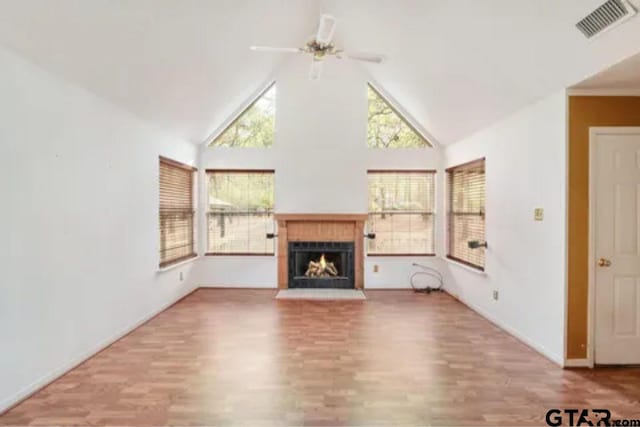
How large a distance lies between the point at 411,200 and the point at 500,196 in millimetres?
2105

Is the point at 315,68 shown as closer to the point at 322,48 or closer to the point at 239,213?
the point at 322,48

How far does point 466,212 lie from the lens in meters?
5.63

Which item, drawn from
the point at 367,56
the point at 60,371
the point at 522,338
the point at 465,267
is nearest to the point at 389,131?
the point at 465,267

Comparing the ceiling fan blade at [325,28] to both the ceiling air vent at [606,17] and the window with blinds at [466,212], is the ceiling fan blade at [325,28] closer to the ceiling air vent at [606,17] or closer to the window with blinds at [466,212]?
the ceiling air vent at [606,17]

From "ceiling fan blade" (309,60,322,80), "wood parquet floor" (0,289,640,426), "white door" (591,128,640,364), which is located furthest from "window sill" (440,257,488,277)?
"ceiling fan blade" (309,60,322,80)

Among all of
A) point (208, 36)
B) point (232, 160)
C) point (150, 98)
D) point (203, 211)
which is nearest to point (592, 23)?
point (208, 36)

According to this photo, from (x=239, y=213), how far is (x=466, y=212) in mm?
3684

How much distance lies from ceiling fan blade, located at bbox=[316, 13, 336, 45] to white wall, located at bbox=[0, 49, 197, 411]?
2184mm

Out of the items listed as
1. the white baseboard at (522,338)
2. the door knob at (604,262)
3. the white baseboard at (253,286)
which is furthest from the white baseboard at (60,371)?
the door knob at (604,262)

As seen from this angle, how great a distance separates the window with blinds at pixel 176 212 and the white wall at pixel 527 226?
4.26 m

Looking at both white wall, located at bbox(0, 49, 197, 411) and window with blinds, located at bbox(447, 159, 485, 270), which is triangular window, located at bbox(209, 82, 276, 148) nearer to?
white wall, located at bbox(0, 49, 197, 411)

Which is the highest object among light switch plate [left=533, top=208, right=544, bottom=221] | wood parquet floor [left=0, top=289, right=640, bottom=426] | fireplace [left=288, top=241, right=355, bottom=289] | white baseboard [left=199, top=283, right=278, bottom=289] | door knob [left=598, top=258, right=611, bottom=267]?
light switch plate [left=533, top=208, right=544, bottom=221]

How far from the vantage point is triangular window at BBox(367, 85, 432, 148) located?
640cm

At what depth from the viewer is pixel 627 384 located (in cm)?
294
